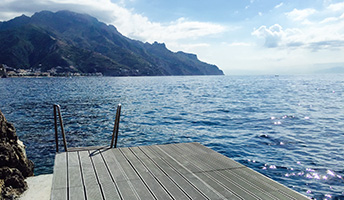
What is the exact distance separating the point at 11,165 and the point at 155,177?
5978mm

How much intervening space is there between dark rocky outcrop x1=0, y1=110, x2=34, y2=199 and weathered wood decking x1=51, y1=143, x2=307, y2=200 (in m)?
1.64

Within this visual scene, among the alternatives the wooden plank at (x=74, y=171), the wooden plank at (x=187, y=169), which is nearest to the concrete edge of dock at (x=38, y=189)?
the wooden plank at (x=74, y=171)

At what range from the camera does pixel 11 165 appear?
27.3 ft

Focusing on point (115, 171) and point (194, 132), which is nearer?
point (115, 171)

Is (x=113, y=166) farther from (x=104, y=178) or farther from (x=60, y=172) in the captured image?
(x=60, y=172)

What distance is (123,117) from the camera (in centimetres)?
2566

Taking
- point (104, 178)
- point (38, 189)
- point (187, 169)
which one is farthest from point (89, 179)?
point (38, 189)

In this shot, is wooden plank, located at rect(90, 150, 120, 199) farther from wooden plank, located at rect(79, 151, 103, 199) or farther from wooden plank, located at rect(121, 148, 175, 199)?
wooden plank, located at rect(121, 148, 175, 199)

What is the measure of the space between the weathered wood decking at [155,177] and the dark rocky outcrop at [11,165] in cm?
164

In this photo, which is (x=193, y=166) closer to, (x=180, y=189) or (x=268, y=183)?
(x=180, y=189)

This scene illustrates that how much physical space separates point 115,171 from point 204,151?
393cm

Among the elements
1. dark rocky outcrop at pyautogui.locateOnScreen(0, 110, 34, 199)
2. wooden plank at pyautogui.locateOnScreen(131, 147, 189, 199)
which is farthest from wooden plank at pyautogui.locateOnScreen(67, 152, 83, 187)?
wooden plank at pyautogui.locateOnScreen(131, 147, 189, 199)

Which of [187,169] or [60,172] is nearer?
[60,172]

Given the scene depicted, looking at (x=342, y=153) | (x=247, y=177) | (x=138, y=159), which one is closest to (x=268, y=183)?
(x=247, y=177)
